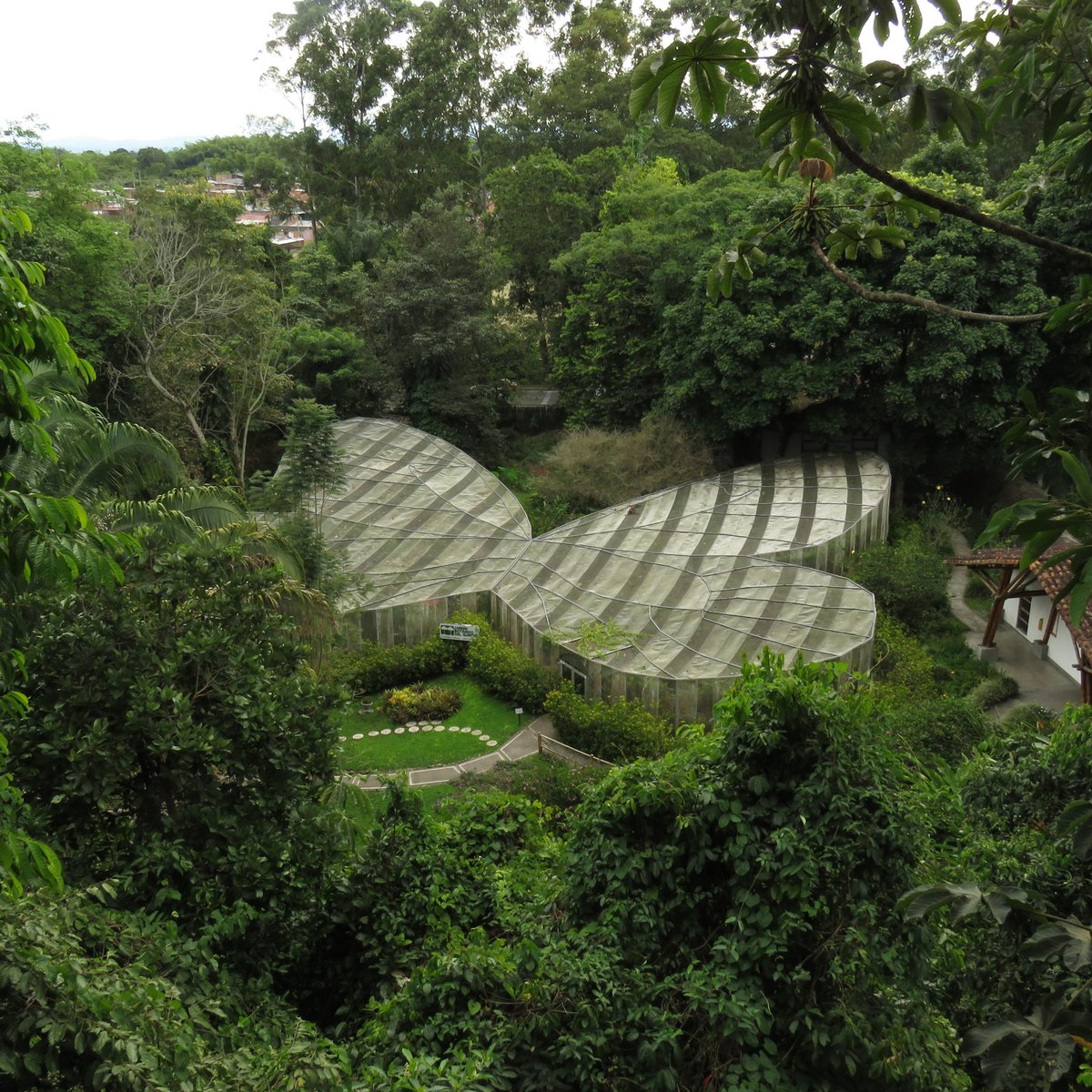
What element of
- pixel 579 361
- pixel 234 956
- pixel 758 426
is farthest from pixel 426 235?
pixel 234 956

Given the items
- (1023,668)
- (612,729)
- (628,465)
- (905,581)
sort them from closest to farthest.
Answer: (612,729), (1023,668), (905,581), (628,465)

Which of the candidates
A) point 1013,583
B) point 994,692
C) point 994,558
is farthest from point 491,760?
point 994,558

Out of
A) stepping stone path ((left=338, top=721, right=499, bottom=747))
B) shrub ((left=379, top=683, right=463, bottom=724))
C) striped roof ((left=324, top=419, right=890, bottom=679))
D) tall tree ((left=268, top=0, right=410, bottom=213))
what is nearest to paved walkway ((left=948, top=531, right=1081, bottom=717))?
striped roof ((left=324, top=419, right=890, bottom=679))

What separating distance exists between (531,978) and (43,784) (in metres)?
4.14

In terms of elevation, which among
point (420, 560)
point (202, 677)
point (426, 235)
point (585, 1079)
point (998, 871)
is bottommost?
point (420, 560)

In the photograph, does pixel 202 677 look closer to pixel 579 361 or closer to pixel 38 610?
pixel 38 610

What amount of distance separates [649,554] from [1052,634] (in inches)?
325

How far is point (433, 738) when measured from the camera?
16.9m

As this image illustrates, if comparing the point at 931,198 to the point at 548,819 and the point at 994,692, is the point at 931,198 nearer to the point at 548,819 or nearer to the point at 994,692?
the point at 548,819

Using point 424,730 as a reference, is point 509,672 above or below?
above

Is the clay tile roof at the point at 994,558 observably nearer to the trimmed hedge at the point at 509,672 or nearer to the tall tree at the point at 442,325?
the trimmed hedge at the point at 509,672

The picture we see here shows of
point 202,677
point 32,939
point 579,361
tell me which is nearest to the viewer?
point 32,939

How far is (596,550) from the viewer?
19.9 meters

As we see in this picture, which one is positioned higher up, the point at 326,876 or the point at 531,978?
the point at 531,978
